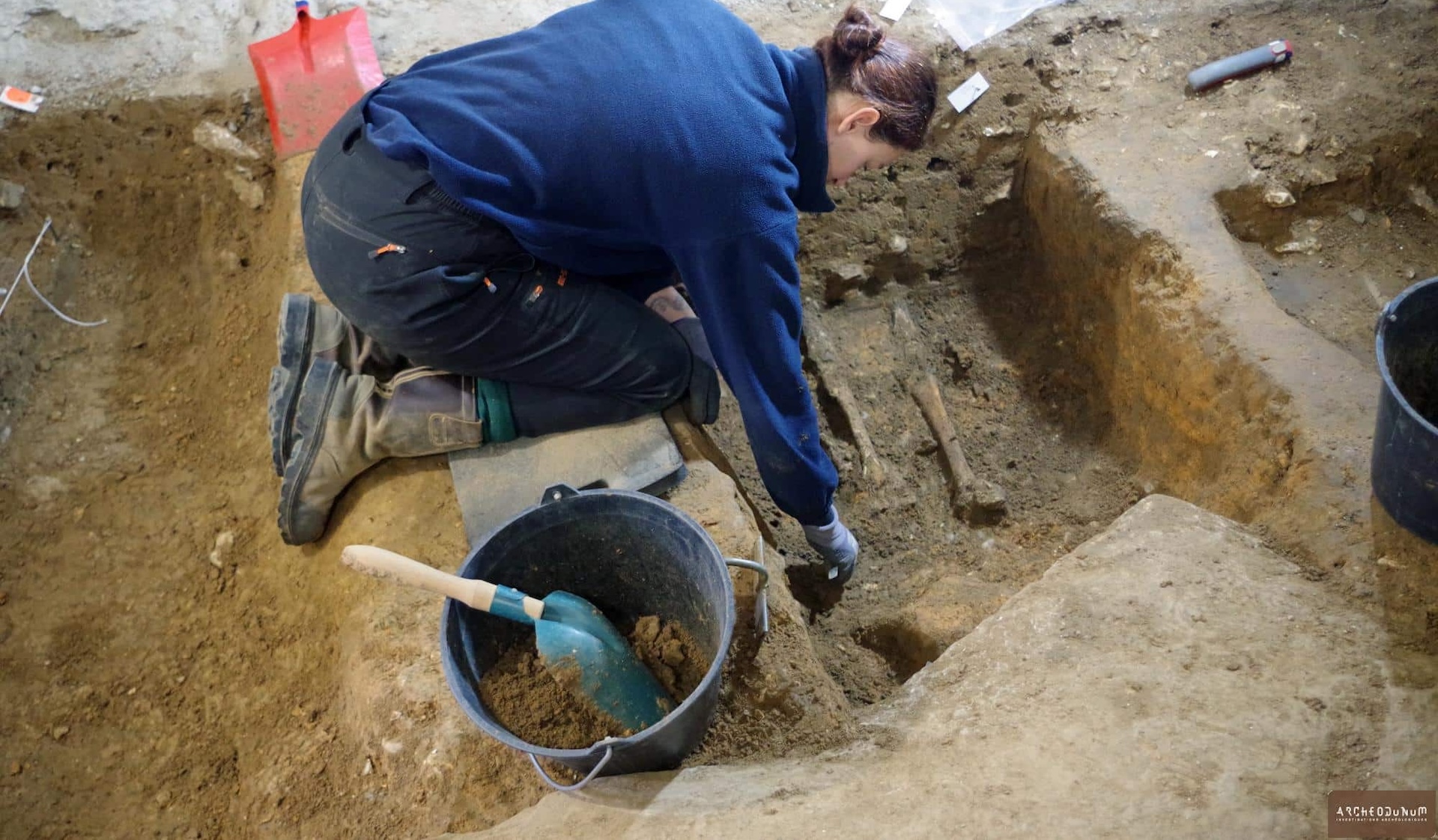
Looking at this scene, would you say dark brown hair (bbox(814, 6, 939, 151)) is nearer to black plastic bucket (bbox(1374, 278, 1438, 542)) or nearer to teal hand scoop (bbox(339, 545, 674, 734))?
black plastic bucket (bbox(1374, 278, 1438, 542))

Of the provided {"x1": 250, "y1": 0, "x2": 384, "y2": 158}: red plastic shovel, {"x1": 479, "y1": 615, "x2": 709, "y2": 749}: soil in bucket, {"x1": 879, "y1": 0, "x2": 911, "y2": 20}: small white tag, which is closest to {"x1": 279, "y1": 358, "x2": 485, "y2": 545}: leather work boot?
{"x1": 479, "y1": 615, "x2": 709, "y2": 749}: soil in bucket

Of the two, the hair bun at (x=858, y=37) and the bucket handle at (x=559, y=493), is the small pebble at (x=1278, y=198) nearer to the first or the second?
the hair bun at (x=858, y=37)

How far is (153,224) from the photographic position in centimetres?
292

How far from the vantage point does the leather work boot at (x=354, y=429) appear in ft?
7.00

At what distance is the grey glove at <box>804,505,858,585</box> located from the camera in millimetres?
2252

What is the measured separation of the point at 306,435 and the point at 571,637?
948 mm

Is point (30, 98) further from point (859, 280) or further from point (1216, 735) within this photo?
point (1216, 735)

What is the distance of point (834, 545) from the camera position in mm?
2303

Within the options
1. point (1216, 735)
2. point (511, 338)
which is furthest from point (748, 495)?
point (1216, 735)

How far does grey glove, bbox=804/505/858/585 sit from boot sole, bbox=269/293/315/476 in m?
1.31

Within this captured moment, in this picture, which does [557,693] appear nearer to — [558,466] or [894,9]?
[558,466]

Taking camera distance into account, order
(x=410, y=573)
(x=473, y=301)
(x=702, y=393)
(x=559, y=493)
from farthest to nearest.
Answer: (x=702, y=393)
(x=473, y=301)
(x=559, y=493)
(x=410, y=573)

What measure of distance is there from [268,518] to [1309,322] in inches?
110

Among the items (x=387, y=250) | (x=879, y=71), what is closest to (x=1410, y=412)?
(x=879, y=71)
